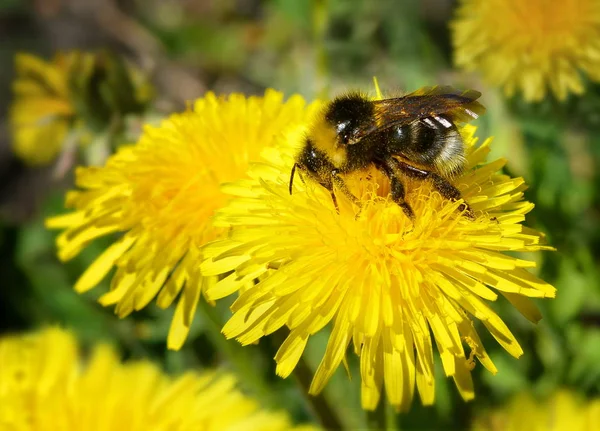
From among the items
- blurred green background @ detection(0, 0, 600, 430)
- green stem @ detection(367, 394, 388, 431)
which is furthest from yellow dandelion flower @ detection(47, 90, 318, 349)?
green stem @ detection(367, 394, 388, 431)

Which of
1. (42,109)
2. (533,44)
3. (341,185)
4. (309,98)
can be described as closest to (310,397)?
(341,185)

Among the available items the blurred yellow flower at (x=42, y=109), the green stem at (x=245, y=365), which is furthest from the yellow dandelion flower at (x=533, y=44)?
the blurred yellow flower at (x=42, y=109)

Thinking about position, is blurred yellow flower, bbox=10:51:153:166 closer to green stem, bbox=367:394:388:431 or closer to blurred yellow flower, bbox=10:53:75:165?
blurred yellow flower, bbox=10:53:75:165

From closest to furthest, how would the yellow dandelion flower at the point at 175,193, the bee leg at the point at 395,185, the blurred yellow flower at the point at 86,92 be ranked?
the bee leg at the point at 395,185
the yellow dandelion flower at the point at 175,193
the blurred yellow flower at the point at 86,92

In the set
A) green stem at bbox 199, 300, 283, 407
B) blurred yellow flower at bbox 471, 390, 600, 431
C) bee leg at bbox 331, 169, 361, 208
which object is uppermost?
bee leg at bbox 331, 169, 361, 208

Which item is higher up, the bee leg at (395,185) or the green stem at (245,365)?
the bee leg at (395,185)

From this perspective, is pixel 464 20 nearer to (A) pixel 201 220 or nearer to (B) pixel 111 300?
(A) pixel 201 220

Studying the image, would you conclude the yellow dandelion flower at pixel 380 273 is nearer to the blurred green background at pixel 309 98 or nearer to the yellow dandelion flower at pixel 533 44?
the blurred green background at pixel 309 98
